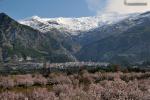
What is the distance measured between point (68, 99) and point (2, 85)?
3557cm

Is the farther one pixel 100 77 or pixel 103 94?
pixel 100 77

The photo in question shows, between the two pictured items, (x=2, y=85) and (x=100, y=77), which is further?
(x=100, y=77)

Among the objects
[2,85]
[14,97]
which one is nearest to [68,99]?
[14,97]

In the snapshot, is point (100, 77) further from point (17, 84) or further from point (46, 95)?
point (46, 95)

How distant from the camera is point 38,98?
21859mm

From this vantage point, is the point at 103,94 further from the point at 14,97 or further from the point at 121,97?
the point at 14,97

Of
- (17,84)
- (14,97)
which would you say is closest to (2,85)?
(17,84)

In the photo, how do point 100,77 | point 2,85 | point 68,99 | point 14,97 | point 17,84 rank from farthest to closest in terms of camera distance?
point 100,77
point 17,84
point 2,85
point 14,97
point 68,99

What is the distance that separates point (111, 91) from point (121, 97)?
1.61m

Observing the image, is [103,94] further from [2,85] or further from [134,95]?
[2,85]

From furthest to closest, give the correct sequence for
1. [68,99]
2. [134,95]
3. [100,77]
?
[100,77] < [134,95] < [68,99]

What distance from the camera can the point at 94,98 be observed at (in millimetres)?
20594

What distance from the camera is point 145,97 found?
20750mm

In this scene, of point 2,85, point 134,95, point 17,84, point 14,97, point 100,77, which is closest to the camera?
point 134,95
